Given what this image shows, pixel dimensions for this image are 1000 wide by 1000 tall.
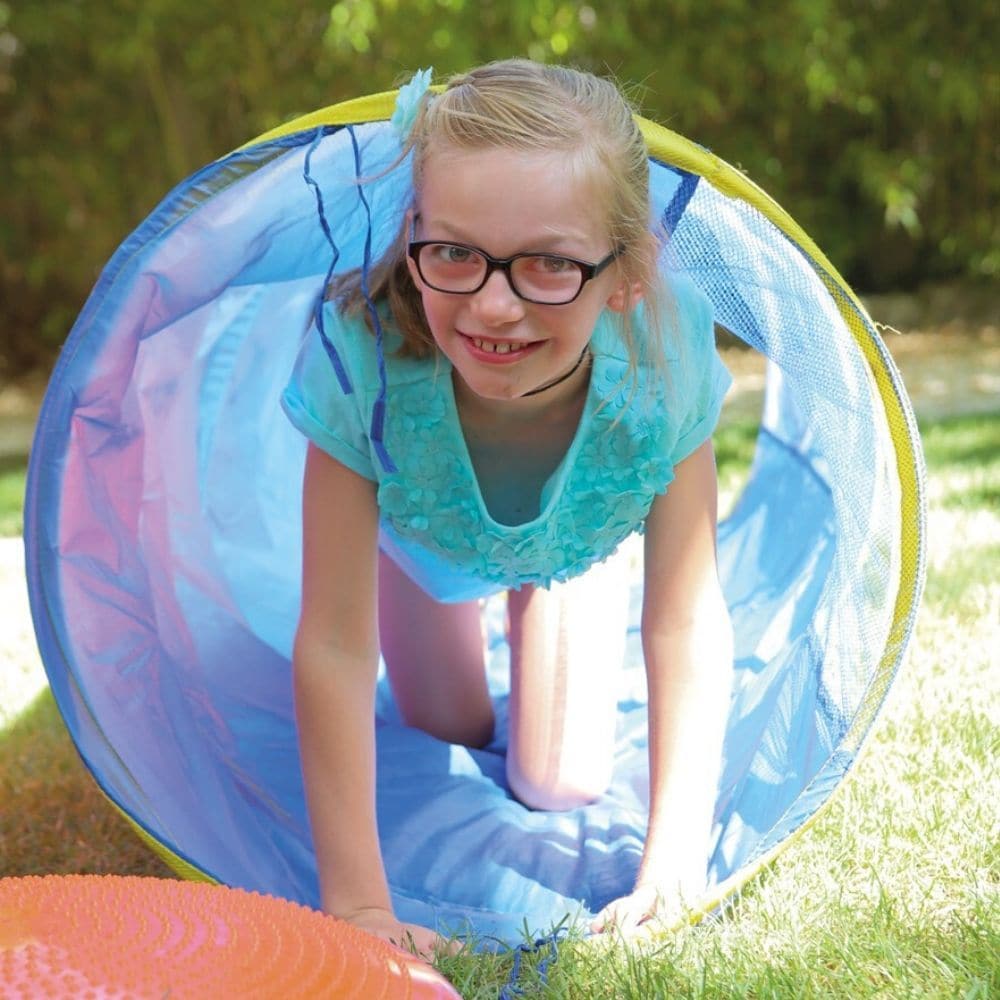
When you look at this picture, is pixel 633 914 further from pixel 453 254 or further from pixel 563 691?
pixel 453 254

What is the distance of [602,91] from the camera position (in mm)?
1825

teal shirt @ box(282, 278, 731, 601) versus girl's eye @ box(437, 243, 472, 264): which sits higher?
girl's eye @ box(437, 243, 472, 264)

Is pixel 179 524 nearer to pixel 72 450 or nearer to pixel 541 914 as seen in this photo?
pixel 72 450

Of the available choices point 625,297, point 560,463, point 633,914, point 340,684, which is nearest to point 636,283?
point 625,297

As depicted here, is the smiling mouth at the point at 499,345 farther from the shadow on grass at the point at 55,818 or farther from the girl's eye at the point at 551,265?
the shadow on grass at the point at 55,818

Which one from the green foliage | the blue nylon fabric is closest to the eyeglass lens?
the blue nylon fabric

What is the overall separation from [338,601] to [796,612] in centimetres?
114

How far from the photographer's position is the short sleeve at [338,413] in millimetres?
1913

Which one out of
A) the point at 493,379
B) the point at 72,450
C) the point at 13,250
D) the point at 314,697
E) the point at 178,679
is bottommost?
the point at 13,250

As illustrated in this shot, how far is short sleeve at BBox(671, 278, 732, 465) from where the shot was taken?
78.2 inches

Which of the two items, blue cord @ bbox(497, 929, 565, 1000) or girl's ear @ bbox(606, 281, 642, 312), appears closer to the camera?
blue cord @ bbox(497, 929, 565, 1000)

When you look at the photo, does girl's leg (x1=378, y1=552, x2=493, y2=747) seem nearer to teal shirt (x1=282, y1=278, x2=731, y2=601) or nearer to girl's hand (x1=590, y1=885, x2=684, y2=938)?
teal shirt (x1=282, y1=278, x2=731, y2=601)

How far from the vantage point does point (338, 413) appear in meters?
1.92

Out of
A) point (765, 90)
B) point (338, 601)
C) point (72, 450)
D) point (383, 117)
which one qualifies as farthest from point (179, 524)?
point (765, 90)
